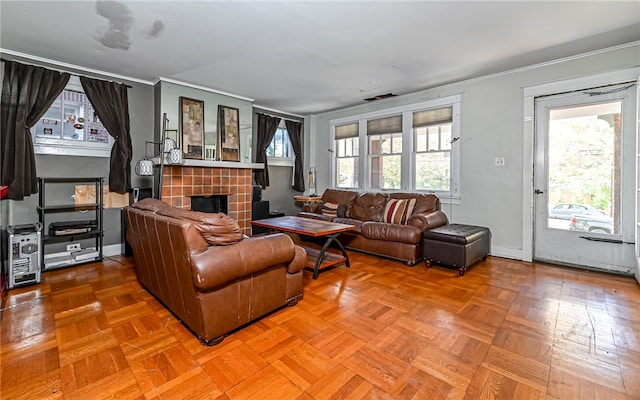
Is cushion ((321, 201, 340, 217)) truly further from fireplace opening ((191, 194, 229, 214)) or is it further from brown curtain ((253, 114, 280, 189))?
fireplace opening ((191, 194, 229, 214))

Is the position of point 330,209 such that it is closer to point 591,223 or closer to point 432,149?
point 432,149

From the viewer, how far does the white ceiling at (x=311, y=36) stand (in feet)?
8.15

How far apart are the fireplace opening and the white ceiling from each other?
1847 mm

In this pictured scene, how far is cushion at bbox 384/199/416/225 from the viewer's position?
4.38m

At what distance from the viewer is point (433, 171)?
478 centimetres

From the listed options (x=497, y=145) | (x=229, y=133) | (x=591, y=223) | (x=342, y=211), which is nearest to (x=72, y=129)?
(x=229, y=133)

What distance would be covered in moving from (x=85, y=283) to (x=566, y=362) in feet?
13.2

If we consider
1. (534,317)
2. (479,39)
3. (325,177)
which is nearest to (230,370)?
(534,317)

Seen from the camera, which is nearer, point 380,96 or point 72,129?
point 72,129

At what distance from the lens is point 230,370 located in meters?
1.68

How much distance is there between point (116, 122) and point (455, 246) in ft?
15.1

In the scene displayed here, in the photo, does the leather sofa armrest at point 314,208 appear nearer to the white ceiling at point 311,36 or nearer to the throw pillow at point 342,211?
the throw pillow at point 342,211

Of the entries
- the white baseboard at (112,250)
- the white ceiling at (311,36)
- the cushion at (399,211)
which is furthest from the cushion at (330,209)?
the white baseboard at (112,250)

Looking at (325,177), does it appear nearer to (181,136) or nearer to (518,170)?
(181,136)
